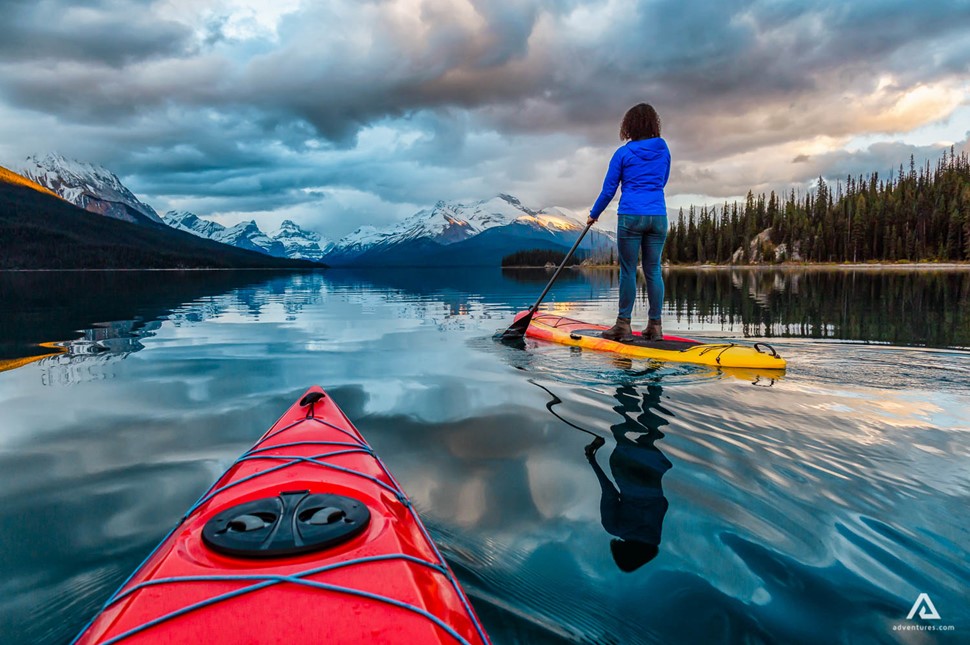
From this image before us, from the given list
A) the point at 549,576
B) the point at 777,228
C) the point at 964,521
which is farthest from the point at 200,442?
the point at 777,228

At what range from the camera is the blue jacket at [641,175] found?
9.99 meters

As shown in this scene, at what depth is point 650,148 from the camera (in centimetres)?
996

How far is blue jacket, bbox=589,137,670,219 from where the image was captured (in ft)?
32.8

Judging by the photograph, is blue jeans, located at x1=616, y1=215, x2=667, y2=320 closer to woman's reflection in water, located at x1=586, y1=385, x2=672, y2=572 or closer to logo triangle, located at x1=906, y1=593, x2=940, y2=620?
woman's reflection in water, located at x1=586, y1=385, x2=672, y2=572

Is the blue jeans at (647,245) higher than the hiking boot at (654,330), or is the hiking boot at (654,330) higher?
the blue jeans at (647,245)

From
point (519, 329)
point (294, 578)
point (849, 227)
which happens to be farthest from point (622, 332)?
point (849, 227)

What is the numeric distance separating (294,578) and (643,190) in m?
9.72

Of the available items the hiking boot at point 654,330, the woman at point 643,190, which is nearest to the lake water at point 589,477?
the hiking boot at point 654,330

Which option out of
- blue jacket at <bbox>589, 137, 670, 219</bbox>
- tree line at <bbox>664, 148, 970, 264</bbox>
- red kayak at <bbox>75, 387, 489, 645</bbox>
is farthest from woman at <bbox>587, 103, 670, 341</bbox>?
tree line at <bbox>664, 148, 970, 264</bbox>

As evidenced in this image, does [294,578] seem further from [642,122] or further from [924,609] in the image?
[642,122]

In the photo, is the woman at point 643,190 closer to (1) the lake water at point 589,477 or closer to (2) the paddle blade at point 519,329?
(1) the lake water at point 589,477

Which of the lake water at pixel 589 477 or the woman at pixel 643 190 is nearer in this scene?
the lake water at pixel 589 477

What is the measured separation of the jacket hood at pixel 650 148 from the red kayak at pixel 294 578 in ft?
29.0

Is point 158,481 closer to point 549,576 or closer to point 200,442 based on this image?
point 200,442
